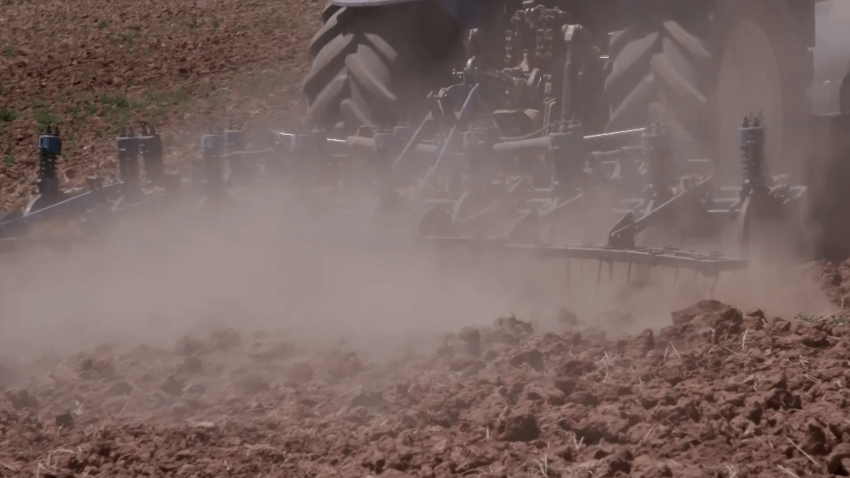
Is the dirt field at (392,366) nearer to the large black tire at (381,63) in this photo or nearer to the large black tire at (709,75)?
the large black tire at (709,75)

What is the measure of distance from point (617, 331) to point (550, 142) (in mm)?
1461

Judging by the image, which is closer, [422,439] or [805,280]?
[422,439]

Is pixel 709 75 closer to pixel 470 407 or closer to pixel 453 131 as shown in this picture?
pixel 453 131

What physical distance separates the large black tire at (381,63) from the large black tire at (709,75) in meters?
1.32

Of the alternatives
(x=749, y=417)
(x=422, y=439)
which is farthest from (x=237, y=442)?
(x=749, y=417)

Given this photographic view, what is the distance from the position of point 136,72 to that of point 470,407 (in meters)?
14.9

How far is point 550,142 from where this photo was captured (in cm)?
606

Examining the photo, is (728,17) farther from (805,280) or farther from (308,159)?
(308,159)

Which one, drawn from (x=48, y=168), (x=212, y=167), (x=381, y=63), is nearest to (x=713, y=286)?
(x=212, y=167)

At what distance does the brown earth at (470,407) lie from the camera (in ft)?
10.8

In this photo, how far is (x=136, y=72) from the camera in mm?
17750

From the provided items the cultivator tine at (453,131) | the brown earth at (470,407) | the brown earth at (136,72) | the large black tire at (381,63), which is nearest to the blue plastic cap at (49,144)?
the large black tire at (381,63)

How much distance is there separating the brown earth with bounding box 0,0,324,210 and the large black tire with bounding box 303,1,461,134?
13.4ft

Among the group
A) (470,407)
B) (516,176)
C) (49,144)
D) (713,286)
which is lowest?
(470,407)
